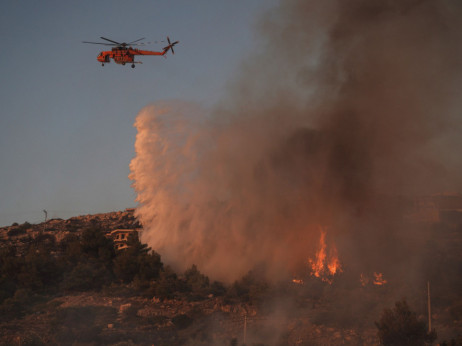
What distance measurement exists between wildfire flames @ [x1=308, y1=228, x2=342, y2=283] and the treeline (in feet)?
17.7

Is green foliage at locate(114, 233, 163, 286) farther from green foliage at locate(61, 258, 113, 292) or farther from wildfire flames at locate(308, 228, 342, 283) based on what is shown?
wildfire flames at locate(308, 228, 342, 283)

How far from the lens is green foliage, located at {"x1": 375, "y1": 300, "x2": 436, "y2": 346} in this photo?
87.3 feet

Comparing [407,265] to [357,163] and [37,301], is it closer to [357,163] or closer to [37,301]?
[357,163]

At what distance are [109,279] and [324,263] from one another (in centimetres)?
1983

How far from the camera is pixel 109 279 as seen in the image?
138ft

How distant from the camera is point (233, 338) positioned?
29172 mm

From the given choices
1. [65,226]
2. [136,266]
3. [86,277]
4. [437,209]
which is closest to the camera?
[86,277]

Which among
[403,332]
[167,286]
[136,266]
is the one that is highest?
[136,266]

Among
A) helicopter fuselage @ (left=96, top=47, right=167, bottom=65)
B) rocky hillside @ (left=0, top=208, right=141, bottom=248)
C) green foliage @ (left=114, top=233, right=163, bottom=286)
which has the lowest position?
green foliage @ (left=114, top=233, right=163, bottom=286)

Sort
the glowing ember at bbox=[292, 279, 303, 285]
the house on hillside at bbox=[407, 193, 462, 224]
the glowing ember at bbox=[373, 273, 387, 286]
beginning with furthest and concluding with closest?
the house on hillside at bbox=[407, 193, 462, 224], the glowing ember at bbox=[292, 279, 303, 285], the glowing ember at bbox=[373, 273, 387, 286]

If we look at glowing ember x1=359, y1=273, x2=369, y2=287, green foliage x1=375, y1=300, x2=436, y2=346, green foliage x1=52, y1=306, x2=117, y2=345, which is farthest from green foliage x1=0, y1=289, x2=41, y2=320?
glowing ember x1=359, y1=273, x2=369, y2=287

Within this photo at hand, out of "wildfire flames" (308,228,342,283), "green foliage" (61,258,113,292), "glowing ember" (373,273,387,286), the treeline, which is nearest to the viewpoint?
the treeline

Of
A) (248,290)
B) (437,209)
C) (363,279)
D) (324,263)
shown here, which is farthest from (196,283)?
(437,209)

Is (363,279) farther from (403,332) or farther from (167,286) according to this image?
(167,286)
